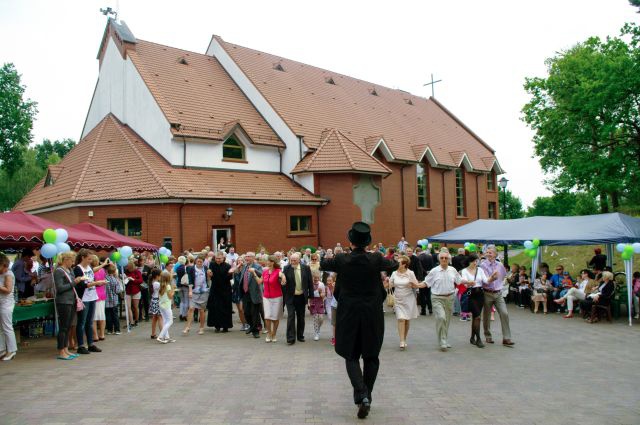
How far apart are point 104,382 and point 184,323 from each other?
655 cm

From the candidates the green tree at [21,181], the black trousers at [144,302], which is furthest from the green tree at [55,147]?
the black trousers at [144,302]

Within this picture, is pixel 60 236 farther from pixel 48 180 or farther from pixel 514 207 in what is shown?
pixel 514 207

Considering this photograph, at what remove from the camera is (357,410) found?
6.32 meters

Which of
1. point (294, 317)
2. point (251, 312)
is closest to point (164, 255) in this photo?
point (251, 312)

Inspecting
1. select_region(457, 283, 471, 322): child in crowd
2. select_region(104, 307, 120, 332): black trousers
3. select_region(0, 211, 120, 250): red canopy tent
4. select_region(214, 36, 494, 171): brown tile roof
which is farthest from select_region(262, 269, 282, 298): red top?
select_region(214, 36, 494, 171): brown tile roof

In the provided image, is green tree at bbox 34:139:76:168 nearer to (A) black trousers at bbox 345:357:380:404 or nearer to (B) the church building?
(B) the church building

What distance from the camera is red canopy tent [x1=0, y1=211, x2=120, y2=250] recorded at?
35.0ft

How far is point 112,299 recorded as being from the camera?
12.3m

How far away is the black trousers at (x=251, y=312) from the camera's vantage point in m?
11.9

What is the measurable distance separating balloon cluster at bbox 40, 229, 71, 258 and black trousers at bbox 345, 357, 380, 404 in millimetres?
7023

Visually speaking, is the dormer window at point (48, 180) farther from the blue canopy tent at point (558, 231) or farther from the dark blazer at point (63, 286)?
the blue canopy tent at point (558, 231)

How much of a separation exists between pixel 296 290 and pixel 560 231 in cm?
994

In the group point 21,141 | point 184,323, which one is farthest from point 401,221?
point 21,141

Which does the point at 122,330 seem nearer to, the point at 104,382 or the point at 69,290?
the point at 69,290
